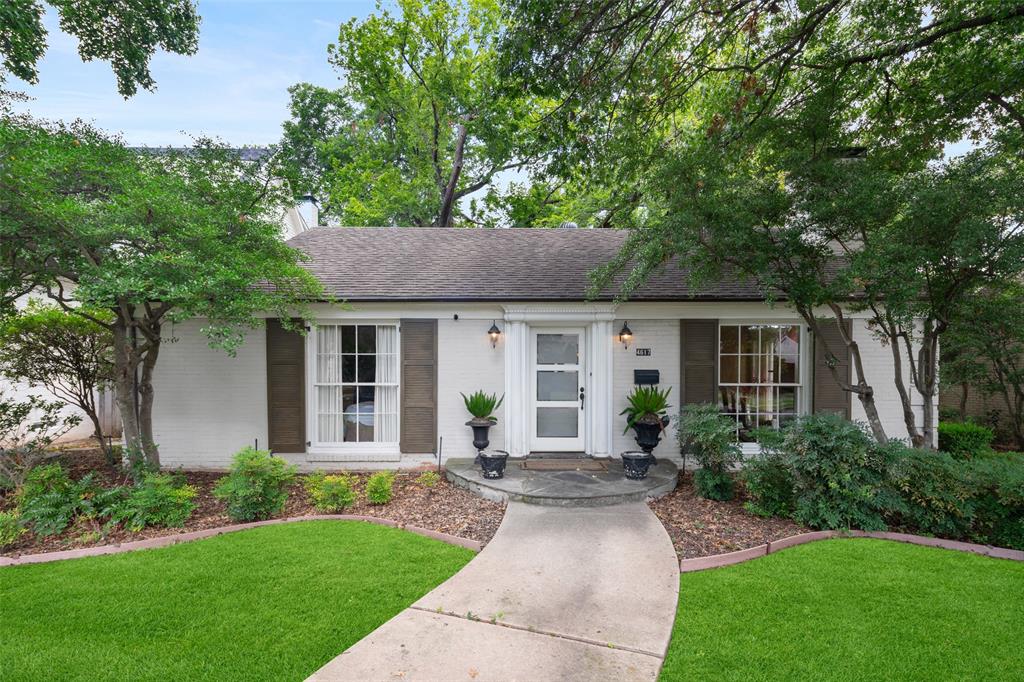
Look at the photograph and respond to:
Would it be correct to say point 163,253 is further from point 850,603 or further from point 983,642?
point 983,642

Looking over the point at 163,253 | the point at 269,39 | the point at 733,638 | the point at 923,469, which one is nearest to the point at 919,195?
the point at 923,469

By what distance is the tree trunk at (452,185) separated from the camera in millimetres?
18172

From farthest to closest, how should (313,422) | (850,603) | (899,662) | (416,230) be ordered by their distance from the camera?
(416,230) < (313,422) < (850,603) < (899,662)

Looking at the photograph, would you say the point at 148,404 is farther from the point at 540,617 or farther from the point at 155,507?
the point at 540,617

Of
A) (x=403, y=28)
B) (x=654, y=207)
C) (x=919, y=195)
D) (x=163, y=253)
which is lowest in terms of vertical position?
(x=163, y=253)

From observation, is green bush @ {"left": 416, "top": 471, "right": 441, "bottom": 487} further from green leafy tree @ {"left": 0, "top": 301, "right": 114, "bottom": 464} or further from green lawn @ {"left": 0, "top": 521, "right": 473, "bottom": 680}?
green leafy tree @ {"left": 0, "top": 301, "right": 114, "bottom": 464}

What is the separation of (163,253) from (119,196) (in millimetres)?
734

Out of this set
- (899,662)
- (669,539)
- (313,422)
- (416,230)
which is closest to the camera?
(899,662)

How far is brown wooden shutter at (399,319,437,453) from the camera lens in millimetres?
7941

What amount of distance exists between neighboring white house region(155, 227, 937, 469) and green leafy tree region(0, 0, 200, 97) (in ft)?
16.4

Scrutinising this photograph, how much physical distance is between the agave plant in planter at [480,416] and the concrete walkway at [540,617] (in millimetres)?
2492

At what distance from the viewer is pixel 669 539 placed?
5023 mm

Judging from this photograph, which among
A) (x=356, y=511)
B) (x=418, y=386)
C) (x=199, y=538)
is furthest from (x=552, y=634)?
(x=418, y=386)

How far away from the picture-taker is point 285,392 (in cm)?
787
